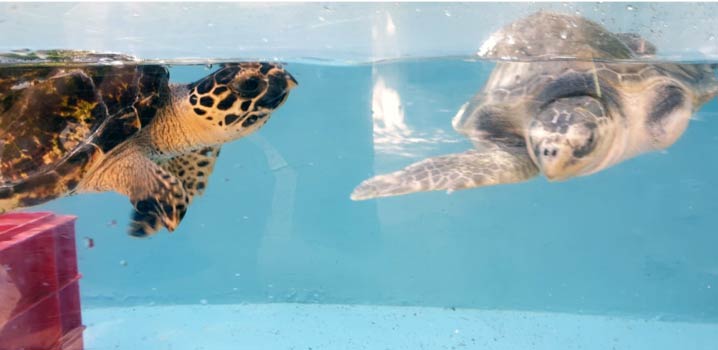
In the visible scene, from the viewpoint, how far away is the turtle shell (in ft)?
9.72

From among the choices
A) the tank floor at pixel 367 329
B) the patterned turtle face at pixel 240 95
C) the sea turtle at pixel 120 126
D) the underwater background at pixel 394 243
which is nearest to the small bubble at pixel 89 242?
the underwater background at pixel 394 243

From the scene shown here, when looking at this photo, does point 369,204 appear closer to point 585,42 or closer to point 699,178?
point 585,42

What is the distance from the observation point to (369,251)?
7508mm

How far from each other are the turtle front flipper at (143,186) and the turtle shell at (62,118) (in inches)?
7.2

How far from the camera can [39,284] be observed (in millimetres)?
3629

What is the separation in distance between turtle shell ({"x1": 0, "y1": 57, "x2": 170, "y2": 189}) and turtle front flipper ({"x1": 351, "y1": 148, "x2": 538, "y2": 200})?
5.97 ft

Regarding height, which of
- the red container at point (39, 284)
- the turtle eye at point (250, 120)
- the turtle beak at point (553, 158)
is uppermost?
the turtle beak at point (553, 158)

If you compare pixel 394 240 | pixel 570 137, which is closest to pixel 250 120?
pixel 570 137

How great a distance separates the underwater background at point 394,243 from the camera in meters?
5.44

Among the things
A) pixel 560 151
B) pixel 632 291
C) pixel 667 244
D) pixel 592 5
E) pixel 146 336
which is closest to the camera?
pixel 592 5

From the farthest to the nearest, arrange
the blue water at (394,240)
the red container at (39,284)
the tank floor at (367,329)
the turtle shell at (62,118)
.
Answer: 1. the blue water at (394,240)
2. the tank floor at (367,329)
3. the red container at (39,284)
4. the turtle shell at (62,118)

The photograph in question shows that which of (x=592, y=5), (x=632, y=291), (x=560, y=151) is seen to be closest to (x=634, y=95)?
(x=560, y=151)

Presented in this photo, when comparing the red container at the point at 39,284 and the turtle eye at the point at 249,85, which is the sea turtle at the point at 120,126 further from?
the red container at the point at 39,284

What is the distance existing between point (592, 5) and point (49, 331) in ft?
14.9
